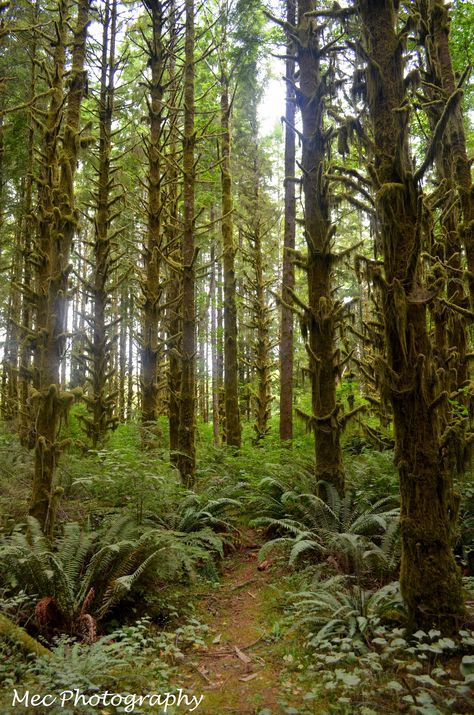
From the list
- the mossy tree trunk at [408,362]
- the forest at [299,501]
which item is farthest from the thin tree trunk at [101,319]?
the mossy tree trunk at [408,362]

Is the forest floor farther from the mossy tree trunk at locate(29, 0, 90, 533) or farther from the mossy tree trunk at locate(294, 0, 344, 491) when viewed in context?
the mossy tree trunk at locate(29, 0, 90, 533)

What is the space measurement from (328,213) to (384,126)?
9.50ft

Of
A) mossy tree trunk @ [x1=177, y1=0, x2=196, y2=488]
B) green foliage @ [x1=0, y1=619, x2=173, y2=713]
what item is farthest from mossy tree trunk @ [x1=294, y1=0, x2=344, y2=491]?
green foliage @ [x1=0, y1=619, x2=173, y2=713]

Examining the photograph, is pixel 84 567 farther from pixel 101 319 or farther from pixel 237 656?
pixel 101 319

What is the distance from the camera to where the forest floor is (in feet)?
10.3

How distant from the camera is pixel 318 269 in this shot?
6.76 m

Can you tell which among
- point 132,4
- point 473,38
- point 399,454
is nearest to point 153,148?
point 132,4

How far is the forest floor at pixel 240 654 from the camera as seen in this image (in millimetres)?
3145

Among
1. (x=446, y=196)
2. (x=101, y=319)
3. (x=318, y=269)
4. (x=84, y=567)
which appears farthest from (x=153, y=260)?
(x=84, y=567)

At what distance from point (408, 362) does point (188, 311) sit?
5.18m

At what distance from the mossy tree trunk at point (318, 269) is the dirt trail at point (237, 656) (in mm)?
2032

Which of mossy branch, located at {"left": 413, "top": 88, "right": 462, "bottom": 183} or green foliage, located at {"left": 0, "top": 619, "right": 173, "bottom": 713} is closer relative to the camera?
green foliage, located at {"left": 0, "top": 619, "right": 173, "bottom": 713}

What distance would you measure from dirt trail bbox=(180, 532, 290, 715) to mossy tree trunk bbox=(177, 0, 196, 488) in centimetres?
260

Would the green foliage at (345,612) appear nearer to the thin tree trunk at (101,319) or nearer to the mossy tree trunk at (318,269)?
the mossy tree trunk at (318,269)
